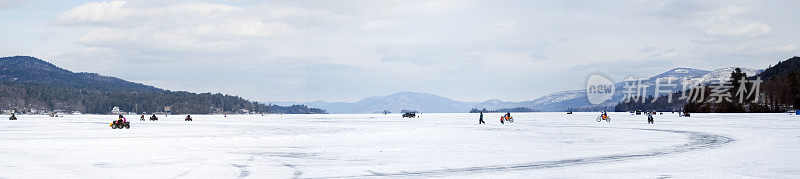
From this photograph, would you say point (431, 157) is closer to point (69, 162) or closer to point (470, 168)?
point (470, 168)

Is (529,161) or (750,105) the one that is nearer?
(529,161)

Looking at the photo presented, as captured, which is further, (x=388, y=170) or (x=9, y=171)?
(x=388, y=170)

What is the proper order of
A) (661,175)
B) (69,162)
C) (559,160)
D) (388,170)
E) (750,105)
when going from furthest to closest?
1. (750,105)
2. (559,160)
3. (69,162)
4. (388,170)
5. (661,175)

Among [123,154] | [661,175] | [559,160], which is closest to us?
[661,175]

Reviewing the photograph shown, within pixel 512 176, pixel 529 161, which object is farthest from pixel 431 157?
pixel 512 176

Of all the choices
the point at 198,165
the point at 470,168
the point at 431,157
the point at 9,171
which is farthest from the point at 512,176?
the point at 9,171

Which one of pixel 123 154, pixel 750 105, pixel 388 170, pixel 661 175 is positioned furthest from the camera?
pixel 750 105

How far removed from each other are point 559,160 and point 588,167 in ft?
7.48

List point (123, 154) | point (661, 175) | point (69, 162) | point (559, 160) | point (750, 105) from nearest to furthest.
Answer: point (661, 175)
point (69, 162)
point (559, 160)
point (123, 154)
point (750, 105)

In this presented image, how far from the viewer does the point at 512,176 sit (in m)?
14.1

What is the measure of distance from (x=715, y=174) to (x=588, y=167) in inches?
112

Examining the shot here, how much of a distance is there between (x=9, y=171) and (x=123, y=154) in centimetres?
555

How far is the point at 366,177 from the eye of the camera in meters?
13.8

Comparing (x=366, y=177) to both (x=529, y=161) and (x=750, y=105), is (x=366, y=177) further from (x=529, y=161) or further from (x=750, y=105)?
(x=750, y=105)
